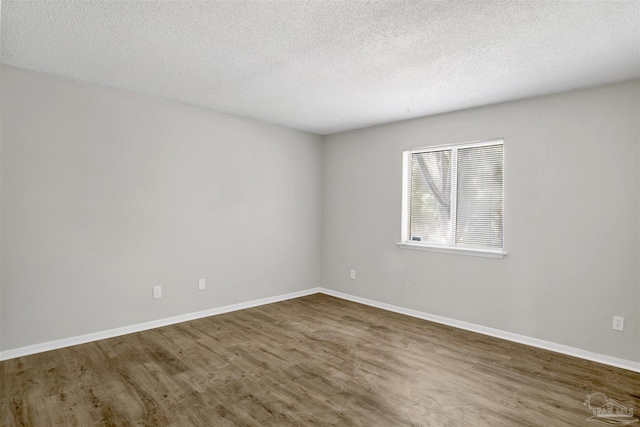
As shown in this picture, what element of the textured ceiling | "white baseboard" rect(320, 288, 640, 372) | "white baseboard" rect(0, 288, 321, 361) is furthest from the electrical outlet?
"white baseboard" rect(0, 288, 321, 361)

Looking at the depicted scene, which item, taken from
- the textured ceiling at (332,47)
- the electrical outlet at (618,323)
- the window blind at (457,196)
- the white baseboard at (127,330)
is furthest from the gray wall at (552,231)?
the white baseboard at (127,330)

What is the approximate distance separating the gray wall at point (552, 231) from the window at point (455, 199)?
12 centimetres

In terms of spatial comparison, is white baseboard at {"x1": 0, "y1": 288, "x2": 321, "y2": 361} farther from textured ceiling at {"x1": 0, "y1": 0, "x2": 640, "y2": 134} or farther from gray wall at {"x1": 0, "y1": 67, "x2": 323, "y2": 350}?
textured ceiling at {"x1": 0, "y1": 0, "x2": 640, "y2": 134}

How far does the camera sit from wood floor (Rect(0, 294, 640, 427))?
2166 mm

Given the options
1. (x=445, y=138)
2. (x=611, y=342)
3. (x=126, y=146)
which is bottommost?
(x=611, y=342)

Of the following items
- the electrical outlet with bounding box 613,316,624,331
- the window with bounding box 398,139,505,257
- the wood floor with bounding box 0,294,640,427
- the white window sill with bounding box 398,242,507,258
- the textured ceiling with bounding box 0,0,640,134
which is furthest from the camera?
the window with bounding box 398,139,505,257

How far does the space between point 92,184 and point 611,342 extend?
4.95 meters

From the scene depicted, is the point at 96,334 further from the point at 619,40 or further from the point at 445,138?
the point at 619,40

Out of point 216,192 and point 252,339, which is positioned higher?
point 216,192

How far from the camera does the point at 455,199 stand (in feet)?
13.5

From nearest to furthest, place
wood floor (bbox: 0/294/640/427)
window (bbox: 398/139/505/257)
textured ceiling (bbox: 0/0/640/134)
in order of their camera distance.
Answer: textured ceiling (bbox: 0/0/640/134) → wood floor (bbox: 0/294/640/427) → window (bbox: 398/139/505/257)

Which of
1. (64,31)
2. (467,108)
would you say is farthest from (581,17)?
(64,31)

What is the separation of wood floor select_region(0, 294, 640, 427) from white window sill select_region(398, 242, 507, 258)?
866 millimetres

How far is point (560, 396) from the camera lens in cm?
243
